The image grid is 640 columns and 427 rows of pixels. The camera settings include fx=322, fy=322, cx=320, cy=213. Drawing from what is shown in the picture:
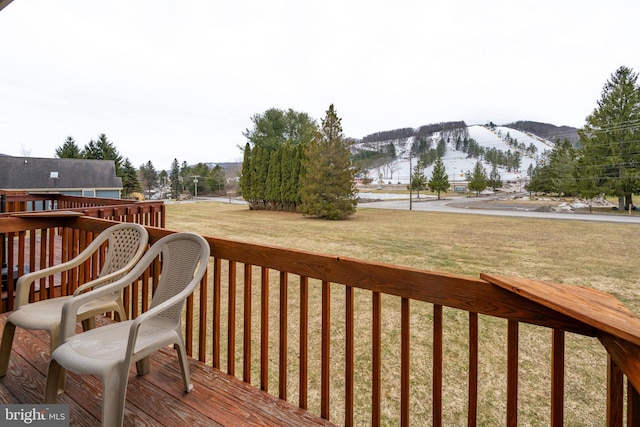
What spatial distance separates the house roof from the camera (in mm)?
18875

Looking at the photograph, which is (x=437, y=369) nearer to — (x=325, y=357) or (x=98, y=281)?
(x=325, y=357)

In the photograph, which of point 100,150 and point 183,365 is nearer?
point 183,365

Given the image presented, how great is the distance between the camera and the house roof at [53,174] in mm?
18875

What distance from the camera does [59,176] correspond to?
65.9ft

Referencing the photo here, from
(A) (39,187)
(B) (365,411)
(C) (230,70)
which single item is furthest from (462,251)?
(A) (39,187)

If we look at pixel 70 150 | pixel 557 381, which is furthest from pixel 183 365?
pixel 70 150

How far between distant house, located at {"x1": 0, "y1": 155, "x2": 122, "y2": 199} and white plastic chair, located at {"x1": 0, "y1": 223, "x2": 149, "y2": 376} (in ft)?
67.1

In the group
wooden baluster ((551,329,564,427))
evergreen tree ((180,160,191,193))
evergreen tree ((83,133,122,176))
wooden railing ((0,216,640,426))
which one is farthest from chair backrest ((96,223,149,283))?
evergreen tree ((180,160,191,193))

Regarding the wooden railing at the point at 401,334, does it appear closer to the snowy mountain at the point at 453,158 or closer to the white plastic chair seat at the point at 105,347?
the white plastic chair seat at the point at 105,347

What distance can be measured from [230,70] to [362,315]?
15.9 m

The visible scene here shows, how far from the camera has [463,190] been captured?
162 ft

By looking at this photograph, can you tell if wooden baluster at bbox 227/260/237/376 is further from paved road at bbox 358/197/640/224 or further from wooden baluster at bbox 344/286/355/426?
paved road at bbox 358/197/640/224

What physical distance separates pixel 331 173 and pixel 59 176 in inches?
675

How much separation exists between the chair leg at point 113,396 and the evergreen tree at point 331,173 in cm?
1526
